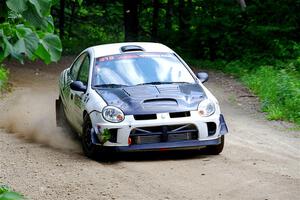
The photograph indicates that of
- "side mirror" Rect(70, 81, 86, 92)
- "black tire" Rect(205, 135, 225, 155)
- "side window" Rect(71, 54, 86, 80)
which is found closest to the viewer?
"black tire" Rect(205, 135, 225, 155)

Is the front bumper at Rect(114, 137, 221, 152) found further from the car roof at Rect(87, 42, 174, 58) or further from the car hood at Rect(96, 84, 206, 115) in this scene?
the car roof at Rect(87, 42, 174, 58)

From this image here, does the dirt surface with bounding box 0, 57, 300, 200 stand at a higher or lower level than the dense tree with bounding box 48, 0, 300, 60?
higher

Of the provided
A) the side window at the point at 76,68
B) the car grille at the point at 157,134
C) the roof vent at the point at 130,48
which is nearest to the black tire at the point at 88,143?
the car grille at the point at 157,134

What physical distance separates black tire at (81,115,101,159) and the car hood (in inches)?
17.0

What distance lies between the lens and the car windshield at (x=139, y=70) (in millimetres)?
9594

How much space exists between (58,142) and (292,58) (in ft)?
40.7

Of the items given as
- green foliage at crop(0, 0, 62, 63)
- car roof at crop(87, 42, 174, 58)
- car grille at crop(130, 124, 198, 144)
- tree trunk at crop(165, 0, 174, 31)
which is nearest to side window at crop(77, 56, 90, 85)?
car roof at crop(87, 42, 174, 58)

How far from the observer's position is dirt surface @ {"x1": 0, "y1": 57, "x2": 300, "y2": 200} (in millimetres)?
6879

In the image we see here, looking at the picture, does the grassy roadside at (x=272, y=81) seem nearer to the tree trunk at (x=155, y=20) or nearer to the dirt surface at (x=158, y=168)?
the dirt surface at (x=158, y=168)

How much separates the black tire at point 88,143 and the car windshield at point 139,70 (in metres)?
0.76

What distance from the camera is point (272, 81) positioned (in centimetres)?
1650

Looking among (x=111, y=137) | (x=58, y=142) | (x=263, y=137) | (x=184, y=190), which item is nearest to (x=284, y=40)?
(x=263, y=137)

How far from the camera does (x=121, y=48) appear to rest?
1029 cm

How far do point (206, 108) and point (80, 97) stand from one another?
199cm
